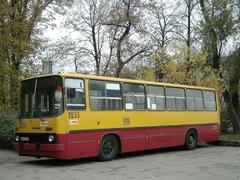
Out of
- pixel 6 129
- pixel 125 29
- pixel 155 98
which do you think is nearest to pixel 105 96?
pixel 155 98

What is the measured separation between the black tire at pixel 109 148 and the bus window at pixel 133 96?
1396 mm

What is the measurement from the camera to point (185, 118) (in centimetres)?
2064

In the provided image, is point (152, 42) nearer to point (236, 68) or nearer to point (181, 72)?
point (181, 72)

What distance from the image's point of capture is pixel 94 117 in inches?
617

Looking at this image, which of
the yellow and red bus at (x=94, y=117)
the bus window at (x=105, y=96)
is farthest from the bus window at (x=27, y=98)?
the bus window at (x=105, y=96)

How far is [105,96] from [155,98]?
3280 millimetres

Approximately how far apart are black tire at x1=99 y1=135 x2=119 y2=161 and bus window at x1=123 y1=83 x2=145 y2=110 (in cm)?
140

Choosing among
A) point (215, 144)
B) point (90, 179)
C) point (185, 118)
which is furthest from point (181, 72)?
point (90, 179)

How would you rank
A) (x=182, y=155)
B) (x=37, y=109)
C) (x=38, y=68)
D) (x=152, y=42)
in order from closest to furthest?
(x=37, y=109) < (x=182, y=155) < (x=38, y=68) < (x=152, y=42)

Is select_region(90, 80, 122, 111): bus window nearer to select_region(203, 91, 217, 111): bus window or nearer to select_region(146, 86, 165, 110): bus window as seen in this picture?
select_region(146, 86, 165, 110): bus window

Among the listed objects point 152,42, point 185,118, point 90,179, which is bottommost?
point 90,179

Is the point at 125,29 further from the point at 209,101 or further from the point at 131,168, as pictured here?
the point at 131,168

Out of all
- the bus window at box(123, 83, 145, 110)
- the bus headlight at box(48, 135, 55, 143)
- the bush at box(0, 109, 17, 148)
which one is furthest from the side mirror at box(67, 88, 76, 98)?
the bush at box(0, 109, 17, 148)

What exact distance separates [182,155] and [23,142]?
6426 mm
